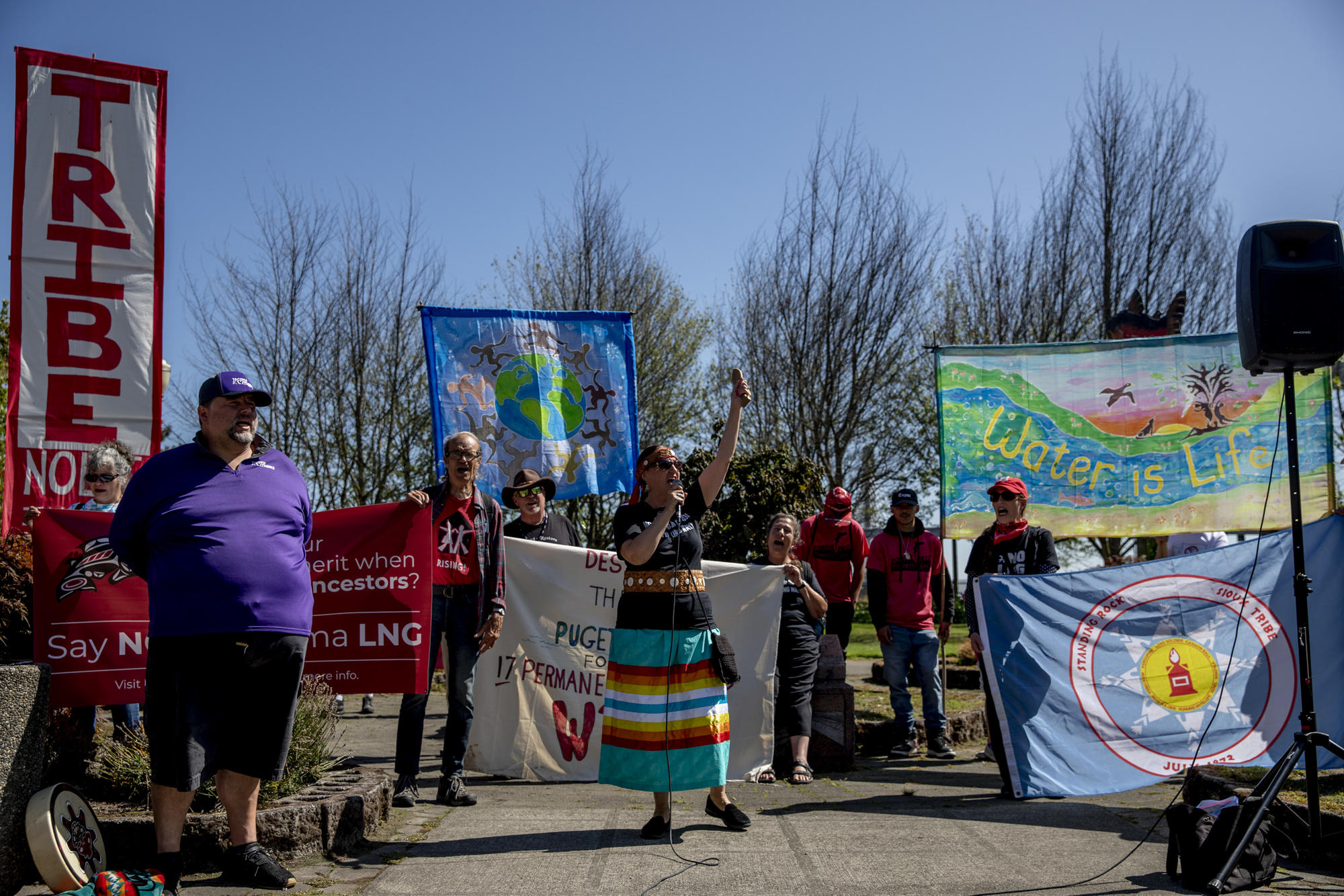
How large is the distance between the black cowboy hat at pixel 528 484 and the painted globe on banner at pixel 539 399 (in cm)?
67

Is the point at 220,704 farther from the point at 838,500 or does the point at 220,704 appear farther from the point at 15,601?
the point at 838,500

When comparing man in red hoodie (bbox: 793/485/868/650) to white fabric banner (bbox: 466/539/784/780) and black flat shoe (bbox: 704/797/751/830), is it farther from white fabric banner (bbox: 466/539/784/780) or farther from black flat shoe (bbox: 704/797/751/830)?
black flat shoe (bbox: 704/797/751/830)

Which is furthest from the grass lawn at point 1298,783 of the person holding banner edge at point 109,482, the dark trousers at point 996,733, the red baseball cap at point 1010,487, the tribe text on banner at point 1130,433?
the person holding banner edge at point 109,482

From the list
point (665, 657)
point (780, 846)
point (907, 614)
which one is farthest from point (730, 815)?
point (907, 614)

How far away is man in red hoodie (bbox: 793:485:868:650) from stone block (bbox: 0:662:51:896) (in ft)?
18.5

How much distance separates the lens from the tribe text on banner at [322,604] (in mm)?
4637

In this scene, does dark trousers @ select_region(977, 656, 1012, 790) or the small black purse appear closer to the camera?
the small black purse

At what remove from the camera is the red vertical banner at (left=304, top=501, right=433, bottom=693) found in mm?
5570

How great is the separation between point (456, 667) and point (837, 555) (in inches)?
146

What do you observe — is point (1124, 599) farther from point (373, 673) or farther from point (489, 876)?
point (373, 673)

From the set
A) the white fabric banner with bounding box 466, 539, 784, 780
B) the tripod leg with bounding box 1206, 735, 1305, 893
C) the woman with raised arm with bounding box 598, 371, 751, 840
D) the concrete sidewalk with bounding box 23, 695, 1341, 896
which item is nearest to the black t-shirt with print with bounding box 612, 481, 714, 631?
the woman with raised arm with bounding box 598, 371, 751, 840

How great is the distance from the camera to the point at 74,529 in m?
4.74

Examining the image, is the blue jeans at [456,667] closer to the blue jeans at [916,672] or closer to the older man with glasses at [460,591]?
the older man with glasses at [460,591]

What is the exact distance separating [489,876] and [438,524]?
215cm
